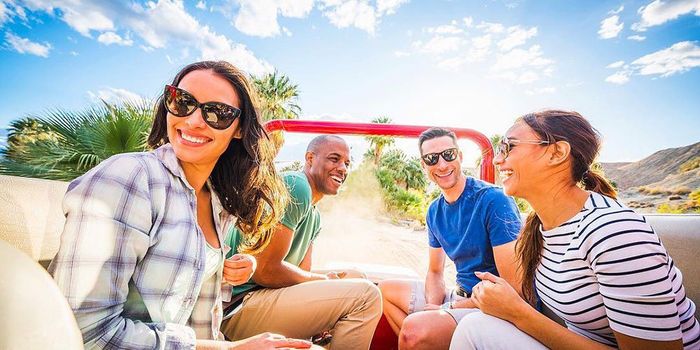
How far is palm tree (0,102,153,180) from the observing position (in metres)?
7.06

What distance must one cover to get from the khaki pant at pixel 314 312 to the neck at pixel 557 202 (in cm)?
109

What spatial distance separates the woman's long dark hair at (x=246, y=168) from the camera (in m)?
1.57

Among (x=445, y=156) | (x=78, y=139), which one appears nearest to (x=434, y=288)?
(x=445, y=156)

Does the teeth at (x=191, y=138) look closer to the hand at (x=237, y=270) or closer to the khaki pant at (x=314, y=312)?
the hand at (x=237, y=270)

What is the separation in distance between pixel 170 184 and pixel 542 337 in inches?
60.9

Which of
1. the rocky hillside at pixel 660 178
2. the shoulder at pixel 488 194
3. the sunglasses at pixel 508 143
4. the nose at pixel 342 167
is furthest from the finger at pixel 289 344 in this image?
the rocky hillside at pixel 660 178

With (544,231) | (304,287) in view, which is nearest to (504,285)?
(544,231)

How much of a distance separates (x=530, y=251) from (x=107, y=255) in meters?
1.78

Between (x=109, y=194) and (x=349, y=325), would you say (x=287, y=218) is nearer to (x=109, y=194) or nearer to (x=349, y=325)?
(x=349, y=325)

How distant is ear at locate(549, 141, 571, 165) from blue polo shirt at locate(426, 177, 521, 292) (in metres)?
0.76

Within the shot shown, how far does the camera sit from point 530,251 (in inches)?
68.2

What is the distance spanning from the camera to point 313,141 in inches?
124

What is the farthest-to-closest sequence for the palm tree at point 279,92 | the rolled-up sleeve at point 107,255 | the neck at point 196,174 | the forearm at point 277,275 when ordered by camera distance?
the palm tree at point 279,92 < the forearm at point 277,275 < the neck at point 196,174 < the rolled-up sleeve at point 107,255

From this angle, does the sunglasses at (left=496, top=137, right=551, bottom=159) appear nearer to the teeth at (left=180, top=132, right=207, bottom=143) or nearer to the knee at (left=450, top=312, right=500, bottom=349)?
the knee at (left=450, top=312, right=500, bottom=349)
